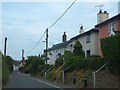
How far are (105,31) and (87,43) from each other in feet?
33.9

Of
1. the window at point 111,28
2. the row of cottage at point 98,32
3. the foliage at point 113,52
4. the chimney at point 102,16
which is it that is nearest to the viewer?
the foliage at point 113,52

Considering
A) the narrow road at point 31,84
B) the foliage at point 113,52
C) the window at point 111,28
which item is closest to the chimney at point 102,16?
the window at point 111,28

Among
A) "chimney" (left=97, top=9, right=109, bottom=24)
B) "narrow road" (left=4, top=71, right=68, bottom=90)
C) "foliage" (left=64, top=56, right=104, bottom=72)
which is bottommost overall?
"narrow road" (left=4, top=71, right=68, bottom=90)

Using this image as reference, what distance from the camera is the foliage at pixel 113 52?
937 inches

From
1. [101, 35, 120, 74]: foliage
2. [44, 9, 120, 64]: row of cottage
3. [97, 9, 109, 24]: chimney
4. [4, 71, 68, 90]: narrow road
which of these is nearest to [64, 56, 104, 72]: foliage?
[4, 71, 68, 90]: narrow road

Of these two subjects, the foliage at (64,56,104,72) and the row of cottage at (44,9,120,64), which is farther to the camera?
the row of cottage at (44,9,120,64)

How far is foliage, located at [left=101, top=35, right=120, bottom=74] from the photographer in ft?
78.1

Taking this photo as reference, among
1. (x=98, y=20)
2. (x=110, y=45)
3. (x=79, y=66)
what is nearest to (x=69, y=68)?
(x=79, y=66)

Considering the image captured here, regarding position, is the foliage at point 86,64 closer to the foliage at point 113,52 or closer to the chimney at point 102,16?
the foliage at point 113,52

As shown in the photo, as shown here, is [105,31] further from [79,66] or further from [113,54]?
[113,54]

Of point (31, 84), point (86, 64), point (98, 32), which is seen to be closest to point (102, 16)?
point (98, 32)

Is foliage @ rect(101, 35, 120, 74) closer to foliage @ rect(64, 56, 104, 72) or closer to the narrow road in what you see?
foliage @ rect(64, 56, 104, 72)

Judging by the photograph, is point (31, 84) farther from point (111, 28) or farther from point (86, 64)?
point (111, 28)

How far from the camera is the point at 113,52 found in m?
24.1
